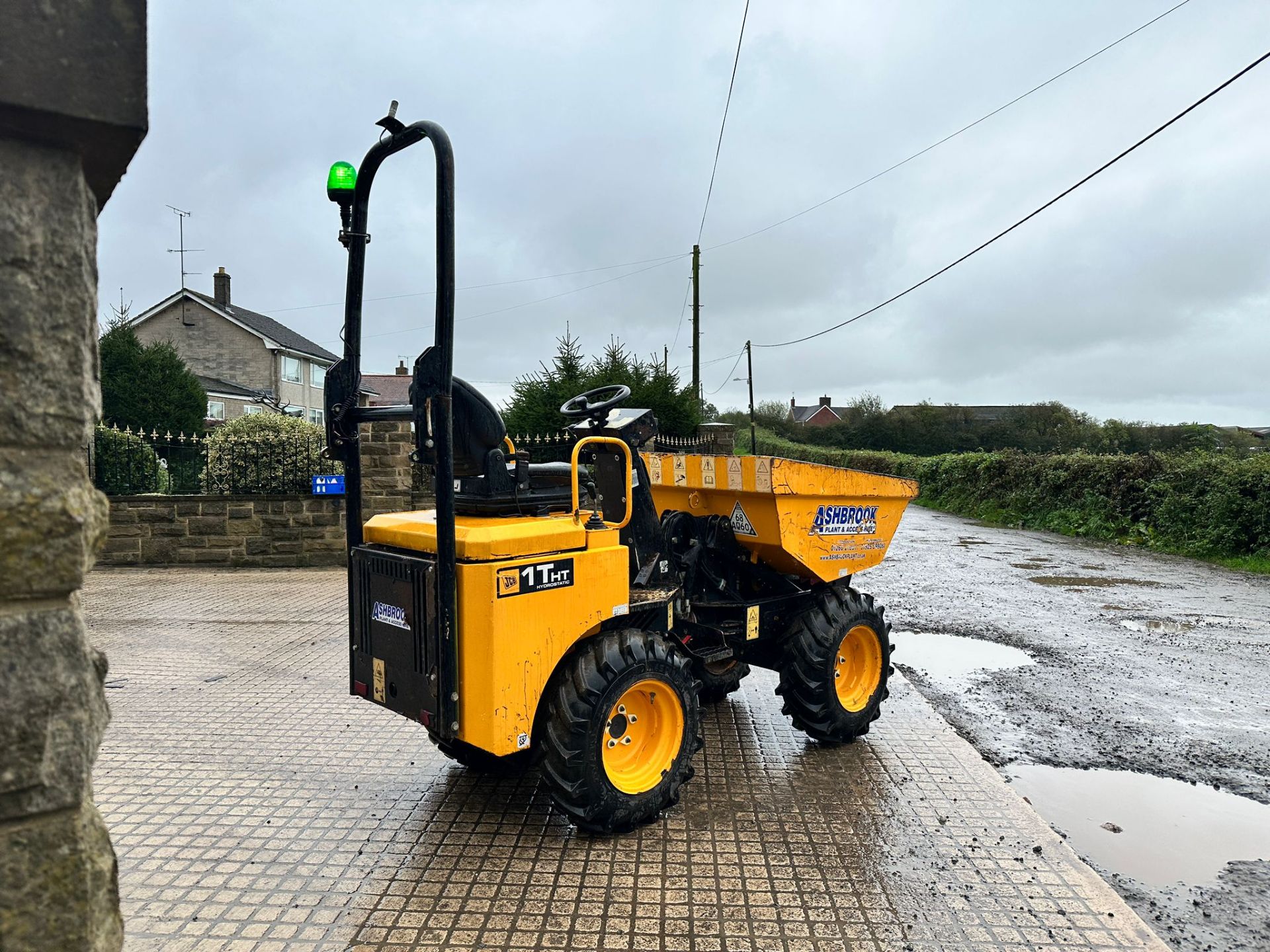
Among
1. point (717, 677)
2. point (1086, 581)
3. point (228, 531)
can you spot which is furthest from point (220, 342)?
point (717, 677)

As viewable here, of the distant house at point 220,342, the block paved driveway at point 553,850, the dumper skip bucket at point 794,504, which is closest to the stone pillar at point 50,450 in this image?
the block paved driveway at point 553,850

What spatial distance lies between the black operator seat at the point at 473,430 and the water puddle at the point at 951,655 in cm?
476

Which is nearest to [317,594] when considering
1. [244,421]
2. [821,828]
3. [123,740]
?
[244,421]

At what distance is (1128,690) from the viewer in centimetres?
685

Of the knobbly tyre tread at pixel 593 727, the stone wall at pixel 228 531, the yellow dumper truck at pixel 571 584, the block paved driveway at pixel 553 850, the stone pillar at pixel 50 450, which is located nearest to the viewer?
the stone pillar at pixel 50 450

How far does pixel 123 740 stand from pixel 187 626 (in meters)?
3.54

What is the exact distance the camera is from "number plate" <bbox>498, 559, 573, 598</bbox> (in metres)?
3.63

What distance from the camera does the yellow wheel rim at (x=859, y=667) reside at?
5465 mm

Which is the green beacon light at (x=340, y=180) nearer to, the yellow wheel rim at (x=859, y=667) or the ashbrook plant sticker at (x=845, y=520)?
the ashbrook plant sticker at (x=845, y=520)

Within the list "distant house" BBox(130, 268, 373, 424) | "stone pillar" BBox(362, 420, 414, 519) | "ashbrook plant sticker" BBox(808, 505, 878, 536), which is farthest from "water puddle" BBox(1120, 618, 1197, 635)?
"distant house" BBox(130, 268, 373, 424)

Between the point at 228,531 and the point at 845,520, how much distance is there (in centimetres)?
1002

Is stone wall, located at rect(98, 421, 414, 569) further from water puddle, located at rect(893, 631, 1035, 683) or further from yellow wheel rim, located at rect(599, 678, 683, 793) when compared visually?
yellow wheel rim, located at rect(599, 678, 683, 793)

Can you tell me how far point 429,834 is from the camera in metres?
4.08

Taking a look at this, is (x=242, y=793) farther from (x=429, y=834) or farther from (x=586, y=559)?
(x=586, y=559)
